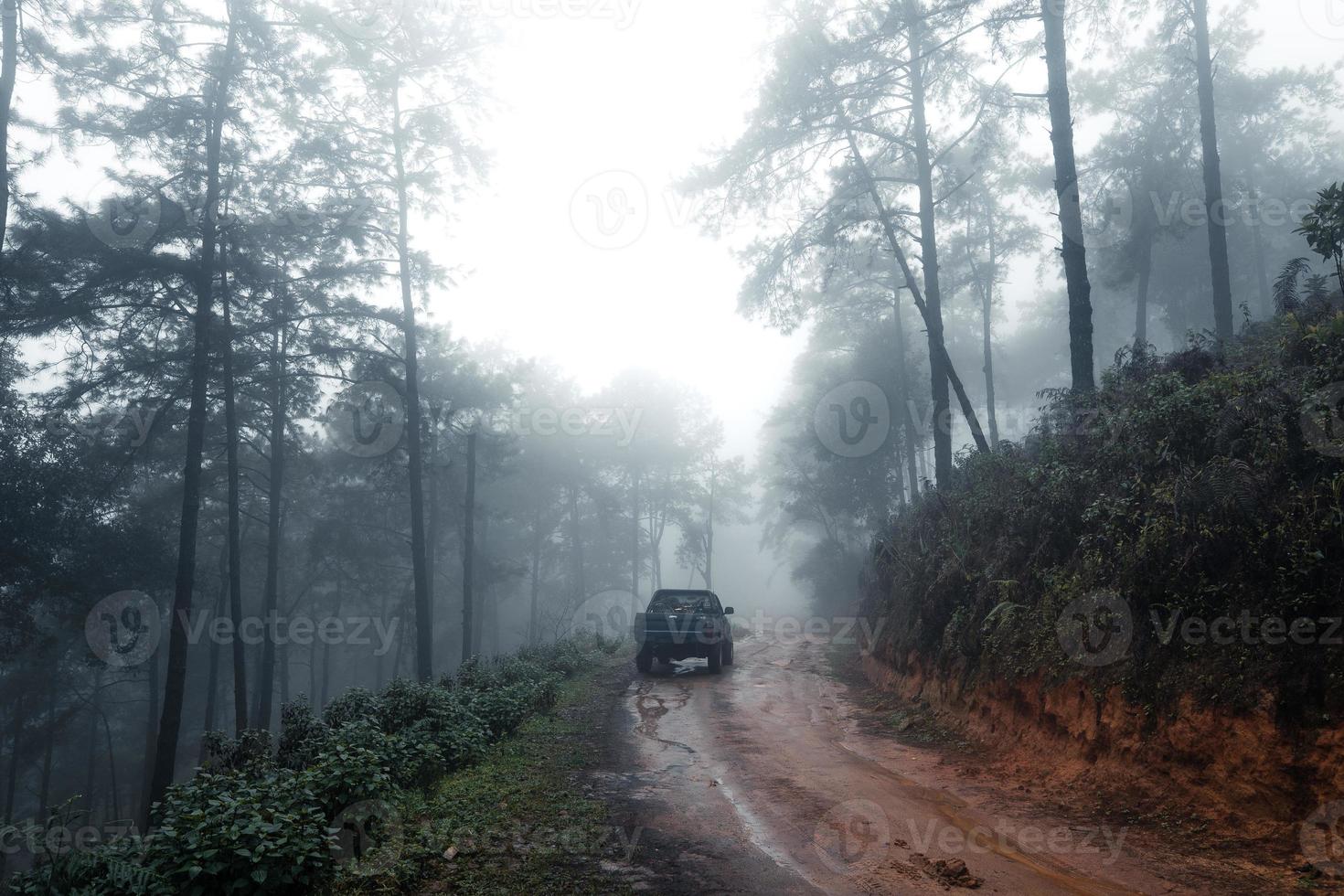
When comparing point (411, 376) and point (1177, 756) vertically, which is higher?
point (411, 376)

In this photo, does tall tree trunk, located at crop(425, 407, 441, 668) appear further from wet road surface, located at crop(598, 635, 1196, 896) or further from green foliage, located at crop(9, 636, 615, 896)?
wet road surface, located at crop(598, 635, 1196, 896)

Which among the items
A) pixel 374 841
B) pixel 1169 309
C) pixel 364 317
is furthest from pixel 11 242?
pixel 1169 309

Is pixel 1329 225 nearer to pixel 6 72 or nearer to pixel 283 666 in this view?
pixel 6 72

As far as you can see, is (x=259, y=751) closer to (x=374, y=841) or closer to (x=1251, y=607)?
(x=374, y=841)
